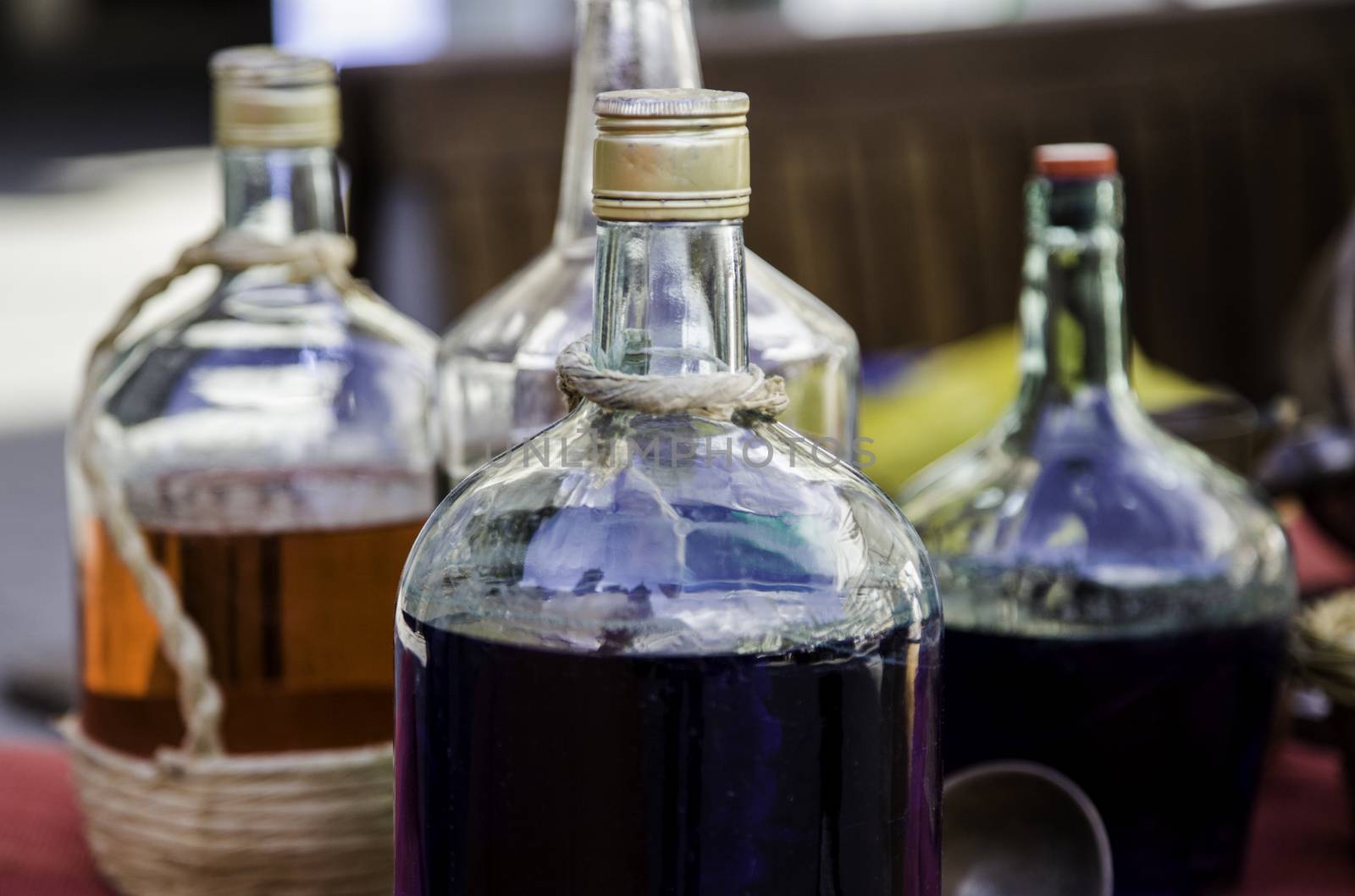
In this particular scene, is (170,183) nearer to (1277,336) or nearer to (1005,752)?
(1277,336)

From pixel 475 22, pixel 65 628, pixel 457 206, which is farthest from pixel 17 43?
pixel 457 206

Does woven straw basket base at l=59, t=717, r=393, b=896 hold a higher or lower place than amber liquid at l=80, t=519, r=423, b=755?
lower

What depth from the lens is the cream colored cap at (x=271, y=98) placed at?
1.79 feet

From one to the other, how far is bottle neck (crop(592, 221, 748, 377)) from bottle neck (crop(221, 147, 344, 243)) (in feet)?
0.65

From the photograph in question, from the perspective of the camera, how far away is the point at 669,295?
41 cm

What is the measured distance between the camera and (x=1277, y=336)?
205 centimetres

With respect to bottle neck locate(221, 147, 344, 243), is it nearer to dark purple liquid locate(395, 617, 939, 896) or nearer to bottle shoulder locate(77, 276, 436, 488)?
bottle shoulder locate(77, 276, 436, 488)

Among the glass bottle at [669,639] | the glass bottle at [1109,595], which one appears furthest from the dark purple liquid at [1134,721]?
the glass bottle at [669,639]

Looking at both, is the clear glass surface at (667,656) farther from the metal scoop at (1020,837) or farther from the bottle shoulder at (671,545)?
the metal scoop at (1020,837)

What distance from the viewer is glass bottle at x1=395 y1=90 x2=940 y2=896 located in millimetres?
392

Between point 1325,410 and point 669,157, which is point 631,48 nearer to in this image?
point 669,157

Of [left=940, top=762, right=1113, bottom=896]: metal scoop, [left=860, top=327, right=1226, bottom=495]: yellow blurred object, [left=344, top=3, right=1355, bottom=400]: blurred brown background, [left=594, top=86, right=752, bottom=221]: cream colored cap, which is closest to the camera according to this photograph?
[left=594, top=86, right=752, bottom=221]: cream colored cap

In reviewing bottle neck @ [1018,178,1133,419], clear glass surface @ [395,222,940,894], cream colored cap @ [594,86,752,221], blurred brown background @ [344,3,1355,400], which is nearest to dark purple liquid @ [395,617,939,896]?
clear glass surface @ [395,222,940,894]

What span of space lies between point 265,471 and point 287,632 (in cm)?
6
